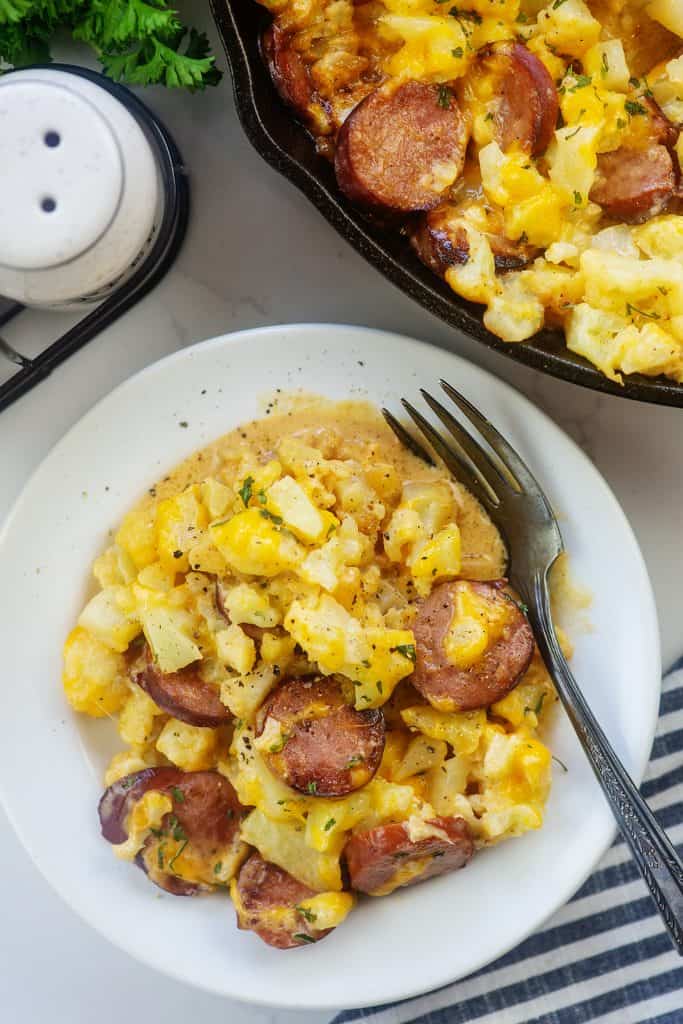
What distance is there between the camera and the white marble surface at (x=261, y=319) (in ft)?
7.96

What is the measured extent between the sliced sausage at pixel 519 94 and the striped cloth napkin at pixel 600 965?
1245 millimetres

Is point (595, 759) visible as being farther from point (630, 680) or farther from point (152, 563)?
point (152, 563)

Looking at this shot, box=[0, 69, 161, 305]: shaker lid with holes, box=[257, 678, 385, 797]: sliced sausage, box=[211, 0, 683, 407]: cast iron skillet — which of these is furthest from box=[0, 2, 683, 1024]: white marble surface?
box=[257, 678, 385, 797]: sliced sausage

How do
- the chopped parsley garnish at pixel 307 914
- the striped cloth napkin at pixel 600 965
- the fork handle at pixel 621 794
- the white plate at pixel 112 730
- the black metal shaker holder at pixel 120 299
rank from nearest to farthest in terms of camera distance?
the fork handle at pixel 621 794 → the chopped parsley garnish at pixel 307 914 → the white plate at pixel 112 730 → the black metal shaker holder at pixel 120 299 → the striped cloth napkin at pixel 600 965

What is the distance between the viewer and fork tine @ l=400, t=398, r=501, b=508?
2201 mm

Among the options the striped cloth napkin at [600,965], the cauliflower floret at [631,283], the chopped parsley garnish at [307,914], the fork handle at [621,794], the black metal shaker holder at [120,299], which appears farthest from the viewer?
the striped cloth napkin at [600,965]

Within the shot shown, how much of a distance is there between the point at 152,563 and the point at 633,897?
135 centimetres

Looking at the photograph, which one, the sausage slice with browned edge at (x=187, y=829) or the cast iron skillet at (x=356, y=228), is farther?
the sausage slice with browned edge at (x=187, y=829)

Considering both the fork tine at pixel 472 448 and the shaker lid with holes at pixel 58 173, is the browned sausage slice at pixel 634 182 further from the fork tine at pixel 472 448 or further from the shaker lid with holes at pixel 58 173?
the shaker lid with holes at pixel 58 173

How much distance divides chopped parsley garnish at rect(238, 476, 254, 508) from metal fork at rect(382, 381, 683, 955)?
338 millimetres

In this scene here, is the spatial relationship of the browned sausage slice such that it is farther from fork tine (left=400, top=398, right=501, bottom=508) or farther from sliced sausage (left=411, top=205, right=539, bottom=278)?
fork tine (left=400, top=398, right=501, bottom=508)

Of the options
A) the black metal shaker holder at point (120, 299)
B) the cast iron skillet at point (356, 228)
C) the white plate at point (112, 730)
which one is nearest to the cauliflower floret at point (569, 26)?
the cast iron skillet at point (356, 228)

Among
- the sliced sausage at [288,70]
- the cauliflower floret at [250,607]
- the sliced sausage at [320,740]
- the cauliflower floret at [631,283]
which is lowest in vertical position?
the sliced sausage at [320,740]

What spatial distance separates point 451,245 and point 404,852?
1.13m
